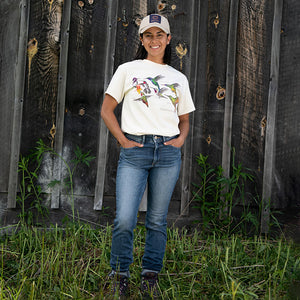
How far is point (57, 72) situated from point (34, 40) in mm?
366

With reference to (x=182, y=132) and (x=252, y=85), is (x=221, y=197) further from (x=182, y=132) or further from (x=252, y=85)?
(x=182, y=132)

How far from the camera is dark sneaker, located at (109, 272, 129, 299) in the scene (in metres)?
2.29

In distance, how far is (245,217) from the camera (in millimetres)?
3678

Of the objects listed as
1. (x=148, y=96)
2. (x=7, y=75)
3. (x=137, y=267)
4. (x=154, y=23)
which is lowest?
(x=137, y=267)

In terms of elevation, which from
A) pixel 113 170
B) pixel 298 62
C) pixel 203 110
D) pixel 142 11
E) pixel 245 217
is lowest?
pixel 245 217

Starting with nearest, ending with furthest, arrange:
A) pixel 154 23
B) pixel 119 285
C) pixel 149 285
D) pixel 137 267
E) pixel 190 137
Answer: pixel 119 285
pixel 149 285
pixel 154 23
pixel 137 267
pixel 190 137

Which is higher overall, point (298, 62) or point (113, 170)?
point (298, 62)

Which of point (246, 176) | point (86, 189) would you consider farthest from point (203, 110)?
point (86, 189)

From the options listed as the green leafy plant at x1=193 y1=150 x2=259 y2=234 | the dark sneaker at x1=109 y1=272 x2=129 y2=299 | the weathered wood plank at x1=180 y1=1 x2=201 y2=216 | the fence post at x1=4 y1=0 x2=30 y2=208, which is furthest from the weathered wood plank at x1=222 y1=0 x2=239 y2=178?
the fence post at x1=4 y1=0 x2=30 y2=208

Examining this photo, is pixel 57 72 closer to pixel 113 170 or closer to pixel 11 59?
pixel 11 59

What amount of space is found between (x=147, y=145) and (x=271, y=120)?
186 cm

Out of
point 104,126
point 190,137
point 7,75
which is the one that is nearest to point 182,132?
point 190,137

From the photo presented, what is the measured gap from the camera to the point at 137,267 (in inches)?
111

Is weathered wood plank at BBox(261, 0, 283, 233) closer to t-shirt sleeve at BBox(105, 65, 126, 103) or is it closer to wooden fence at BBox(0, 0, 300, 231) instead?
wooden fence at BBox(0, 0, 300, 231)
